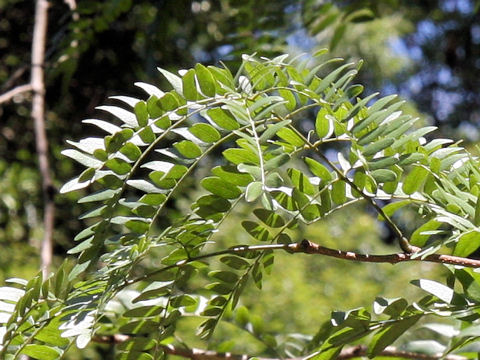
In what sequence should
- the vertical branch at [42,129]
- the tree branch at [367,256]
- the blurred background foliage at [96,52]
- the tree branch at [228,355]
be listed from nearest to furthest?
the tree branch at [367,256], the tree branch at [228,355], the vertical branch at [42,129], the blurred background foliage at [96,52]

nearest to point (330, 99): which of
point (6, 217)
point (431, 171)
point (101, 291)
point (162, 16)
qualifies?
point (431, 171)

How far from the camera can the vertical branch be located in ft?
3.08

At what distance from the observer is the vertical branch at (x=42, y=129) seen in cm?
94

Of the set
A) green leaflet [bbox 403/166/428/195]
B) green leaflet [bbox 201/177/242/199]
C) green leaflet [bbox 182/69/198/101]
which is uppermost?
green leaflet [bbox 182/69/198/101]

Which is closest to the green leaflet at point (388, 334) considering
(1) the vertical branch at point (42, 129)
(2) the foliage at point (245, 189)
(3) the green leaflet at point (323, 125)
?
(2) the foliage at point (245, 189)

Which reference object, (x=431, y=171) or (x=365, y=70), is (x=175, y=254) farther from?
(x=365, y=70)

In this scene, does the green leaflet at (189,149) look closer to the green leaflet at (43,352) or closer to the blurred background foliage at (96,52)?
the green leaflet at (43,352)

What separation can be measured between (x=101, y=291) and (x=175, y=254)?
0.16 ft

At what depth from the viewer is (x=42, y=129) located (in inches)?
42.4

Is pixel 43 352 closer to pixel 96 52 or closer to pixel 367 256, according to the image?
pixel 367 256

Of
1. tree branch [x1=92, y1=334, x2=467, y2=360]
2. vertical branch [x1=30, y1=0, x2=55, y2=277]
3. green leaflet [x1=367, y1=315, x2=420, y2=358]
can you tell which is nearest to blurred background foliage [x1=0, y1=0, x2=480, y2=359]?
vertical branch [x1=30, y1=0, x2=55, y2=277]

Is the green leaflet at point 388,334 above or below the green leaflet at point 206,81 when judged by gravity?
below

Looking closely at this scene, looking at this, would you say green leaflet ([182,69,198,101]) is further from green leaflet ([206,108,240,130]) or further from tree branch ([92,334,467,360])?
tree branch ([92,334,467,360])

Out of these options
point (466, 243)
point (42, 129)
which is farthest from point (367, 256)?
point (42, 129)
